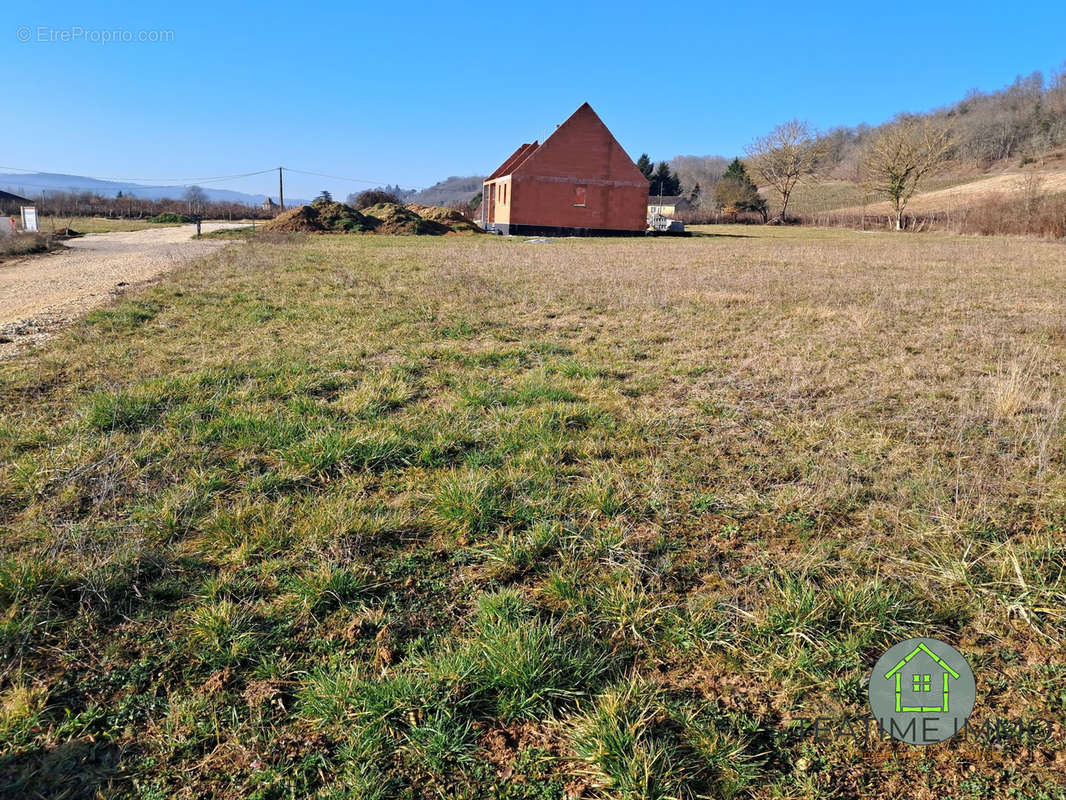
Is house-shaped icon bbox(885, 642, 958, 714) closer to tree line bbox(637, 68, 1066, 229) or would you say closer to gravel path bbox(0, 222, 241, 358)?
gravel path bbox(0, 222, 241, 358)

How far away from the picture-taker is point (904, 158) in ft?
158

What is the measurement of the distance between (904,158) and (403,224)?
41693 millimetres

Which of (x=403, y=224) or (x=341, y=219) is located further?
(x=403, y=224)

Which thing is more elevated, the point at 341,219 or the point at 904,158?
the point at 904,158

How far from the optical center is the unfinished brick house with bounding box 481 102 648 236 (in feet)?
119

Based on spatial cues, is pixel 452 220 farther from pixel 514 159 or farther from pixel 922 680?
pixel 922 680

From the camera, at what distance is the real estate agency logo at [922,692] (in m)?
2.00

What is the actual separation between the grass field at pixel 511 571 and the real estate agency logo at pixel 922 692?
0.07m

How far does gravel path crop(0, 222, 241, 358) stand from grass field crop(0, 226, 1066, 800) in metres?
2.30

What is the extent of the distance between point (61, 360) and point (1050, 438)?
869 cm

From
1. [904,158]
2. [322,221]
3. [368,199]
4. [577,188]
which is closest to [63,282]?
[322,221]

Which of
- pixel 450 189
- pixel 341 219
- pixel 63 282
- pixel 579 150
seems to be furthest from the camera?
pixel 450 189

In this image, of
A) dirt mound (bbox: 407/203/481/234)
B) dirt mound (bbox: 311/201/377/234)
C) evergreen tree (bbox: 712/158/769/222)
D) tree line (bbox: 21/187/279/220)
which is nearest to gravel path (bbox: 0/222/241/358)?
dirt mound (bbox: 311/201/377/234)

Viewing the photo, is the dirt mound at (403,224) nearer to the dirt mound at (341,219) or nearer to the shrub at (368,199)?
the dirt mound at (341,219)
